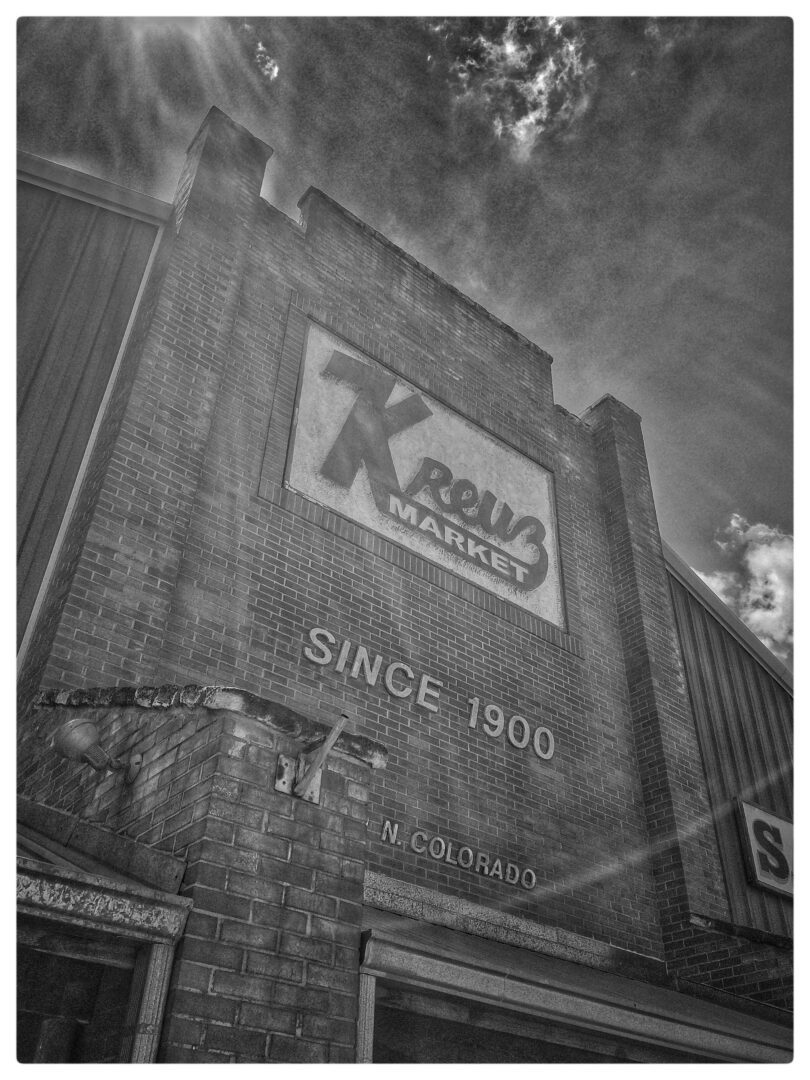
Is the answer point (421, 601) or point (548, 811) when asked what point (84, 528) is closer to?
point (421, 601)

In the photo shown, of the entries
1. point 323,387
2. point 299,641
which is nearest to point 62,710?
point 299,641

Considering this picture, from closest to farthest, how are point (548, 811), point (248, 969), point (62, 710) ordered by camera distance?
point (248, 969), point (62, 710), point (548, 811)

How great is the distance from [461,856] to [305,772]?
11.1ft

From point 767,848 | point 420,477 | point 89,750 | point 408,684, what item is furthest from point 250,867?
point 767,848

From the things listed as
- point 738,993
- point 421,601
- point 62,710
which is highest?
point 421,601

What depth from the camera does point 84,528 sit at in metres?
6.14

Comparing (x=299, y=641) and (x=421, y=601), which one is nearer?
(x=299, y=641)

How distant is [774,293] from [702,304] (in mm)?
649

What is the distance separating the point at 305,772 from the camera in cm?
395

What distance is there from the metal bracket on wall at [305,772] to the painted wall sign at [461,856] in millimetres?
2764

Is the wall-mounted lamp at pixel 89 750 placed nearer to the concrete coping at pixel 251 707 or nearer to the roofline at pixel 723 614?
the concrete coping at pixel 251 707

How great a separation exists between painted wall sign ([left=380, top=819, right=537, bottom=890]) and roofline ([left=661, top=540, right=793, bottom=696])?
4.75 meters

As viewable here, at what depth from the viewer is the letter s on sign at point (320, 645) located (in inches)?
269

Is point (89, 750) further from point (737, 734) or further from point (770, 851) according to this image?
point (737, 734)
